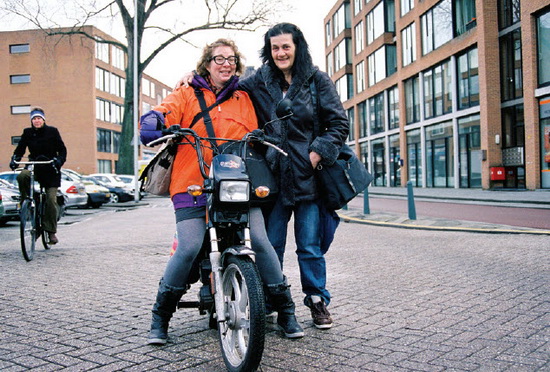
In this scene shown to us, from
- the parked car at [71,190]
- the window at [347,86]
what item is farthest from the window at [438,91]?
the parked car at [71,190]

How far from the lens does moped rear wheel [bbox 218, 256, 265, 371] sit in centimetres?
248

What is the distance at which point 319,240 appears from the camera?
12.1 feet

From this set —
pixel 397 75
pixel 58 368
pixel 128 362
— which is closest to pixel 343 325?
pixel 128 362

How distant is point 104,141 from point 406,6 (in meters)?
32.8

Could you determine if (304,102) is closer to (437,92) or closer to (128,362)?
(128,362)

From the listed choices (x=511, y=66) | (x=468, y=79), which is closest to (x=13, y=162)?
(x=511, y=66)

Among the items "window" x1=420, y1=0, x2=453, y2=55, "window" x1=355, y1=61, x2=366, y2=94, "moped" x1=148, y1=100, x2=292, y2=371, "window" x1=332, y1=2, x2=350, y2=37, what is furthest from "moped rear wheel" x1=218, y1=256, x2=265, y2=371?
"window" x1=332, y1=2, x2=350, y2=37

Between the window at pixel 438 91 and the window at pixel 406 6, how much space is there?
486cm

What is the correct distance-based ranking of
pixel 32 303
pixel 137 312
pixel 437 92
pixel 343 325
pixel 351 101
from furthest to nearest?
pixel 351 101, pixel 437 92, pixel 32 303, pixel 137 312, pixel 343 325

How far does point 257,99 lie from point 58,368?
2038 millimetres

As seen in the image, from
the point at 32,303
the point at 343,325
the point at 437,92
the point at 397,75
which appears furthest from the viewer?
the point at 397,75

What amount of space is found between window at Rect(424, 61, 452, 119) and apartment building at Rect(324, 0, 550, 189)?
0.06 m

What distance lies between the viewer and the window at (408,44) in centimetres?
3241

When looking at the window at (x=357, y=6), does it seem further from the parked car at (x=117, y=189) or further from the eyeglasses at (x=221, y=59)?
the eyeglasses at (x=221, y=59)
